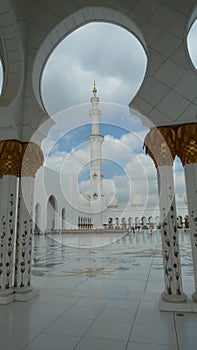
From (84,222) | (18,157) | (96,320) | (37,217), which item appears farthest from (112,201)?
(96,320)

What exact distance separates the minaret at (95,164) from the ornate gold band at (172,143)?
88.0ft

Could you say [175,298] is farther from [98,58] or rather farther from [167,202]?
[98,58]

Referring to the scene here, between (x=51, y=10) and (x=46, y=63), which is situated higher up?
(x=51, y=10)

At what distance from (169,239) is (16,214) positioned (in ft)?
6.42

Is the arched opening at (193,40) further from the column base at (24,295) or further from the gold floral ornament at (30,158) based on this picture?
the column base at (24,295)

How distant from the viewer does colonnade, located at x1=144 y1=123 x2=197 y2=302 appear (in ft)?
8.48

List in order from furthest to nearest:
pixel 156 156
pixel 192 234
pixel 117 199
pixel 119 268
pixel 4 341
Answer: pixel 117 199 < pixel 119 268 < pixel 156 156 < pixel 192 234 < pixel 4 341

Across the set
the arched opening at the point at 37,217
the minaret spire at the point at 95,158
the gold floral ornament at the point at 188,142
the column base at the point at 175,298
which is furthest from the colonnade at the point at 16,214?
the minaret spire at the point at 95,158

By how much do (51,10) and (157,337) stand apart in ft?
12.6

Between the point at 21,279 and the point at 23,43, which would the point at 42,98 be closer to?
the point at 23,43

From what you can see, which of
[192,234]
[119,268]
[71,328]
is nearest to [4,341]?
[71,328]

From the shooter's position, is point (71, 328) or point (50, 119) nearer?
point (71, 328)

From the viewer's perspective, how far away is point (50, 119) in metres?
3.16

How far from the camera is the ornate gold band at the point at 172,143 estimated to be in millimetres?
2668
